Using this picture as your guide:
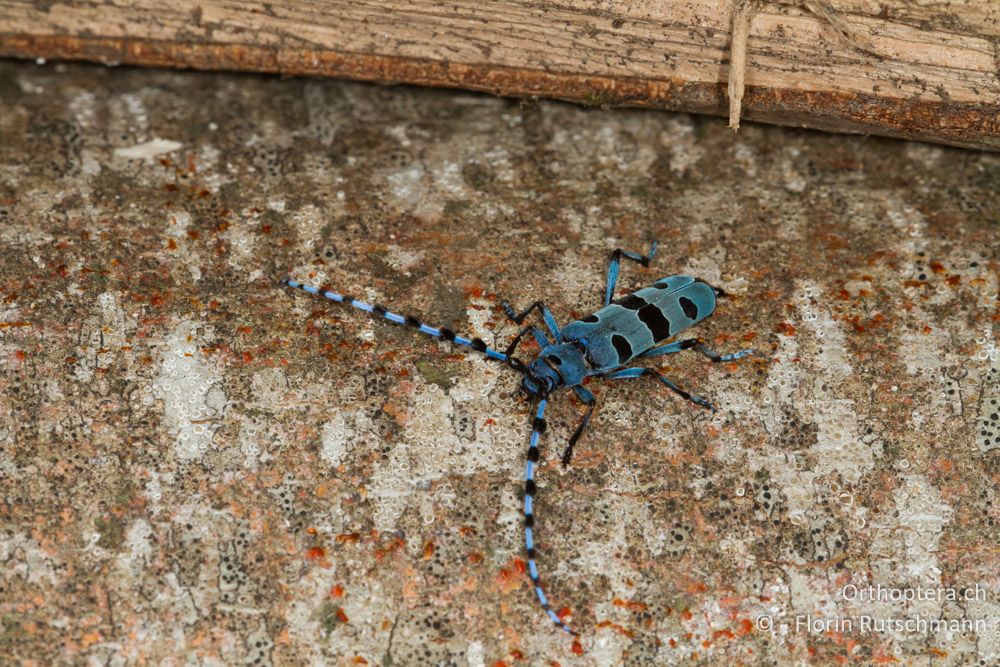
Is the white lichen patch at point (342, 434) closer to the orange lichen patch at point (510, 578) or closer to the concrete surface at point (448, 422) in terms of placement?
the concrete surface at point (448, 422)

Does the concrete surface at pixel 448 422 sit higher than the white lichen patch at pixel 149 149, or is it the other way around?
the white lichen patch at pixel 149 149

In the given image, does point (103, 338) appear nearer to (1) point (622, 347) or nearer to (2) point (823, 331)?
(1) point (622, 347)

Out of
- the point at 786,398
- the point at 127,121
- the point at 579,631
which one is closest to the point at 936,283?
the point at 786,398

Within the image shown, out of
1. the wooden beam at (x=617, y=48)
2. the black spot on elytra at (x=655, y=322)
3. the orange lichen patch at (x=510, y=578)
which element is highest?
the wooden beam at (x=617, y=48)

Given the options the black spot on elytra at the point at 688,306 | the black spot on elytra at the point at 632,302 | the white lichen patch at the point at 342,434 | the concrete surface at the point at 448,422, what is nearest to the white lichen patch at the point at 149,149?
the concrete surface at the point at 448,422

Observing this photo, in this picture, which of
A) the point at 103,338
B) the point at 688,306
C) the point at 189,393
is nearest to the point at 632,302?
the point at 688,306

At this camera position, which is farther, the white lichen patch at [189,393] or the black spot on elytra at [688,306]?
the black spot on elytra at [688,306]

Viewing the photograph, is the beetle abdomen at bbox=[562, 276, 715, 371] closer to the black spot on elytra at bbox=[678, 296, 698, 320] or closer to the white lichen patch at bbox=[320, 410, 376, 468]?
the black spot on elytra at bbox=[678, 296, 698, 320]

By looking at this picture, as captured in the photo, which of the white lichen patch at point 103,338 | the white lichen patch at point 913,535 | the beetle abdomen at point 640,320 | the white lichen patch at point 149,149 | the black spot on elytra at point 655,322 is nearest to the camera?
the white lichen patch at point 913,535
